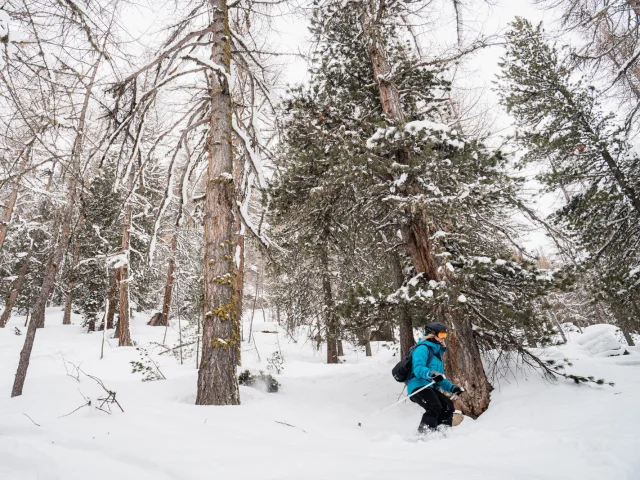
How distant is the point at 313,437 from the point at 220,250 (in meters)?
2.66

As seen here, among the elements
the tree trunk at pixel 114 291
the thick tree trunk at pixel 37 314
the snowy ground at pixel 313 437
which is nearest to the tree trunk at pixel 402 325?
the snowy ground at pixel 313 437

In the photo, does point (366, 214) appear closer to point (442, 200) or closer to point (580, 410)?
point (442, 200)

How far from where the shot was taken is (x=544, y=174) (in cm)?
890

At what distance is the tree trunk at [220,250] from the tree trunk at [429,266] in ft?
9.02

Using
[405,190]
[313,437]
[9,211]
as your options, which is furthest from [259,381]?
[9,211]

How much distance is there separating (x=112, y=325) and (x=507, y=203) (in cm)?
2106

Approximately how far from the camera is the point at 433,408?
4.36 m

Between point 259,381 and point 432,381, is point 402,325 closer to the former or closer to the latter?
point 432,381

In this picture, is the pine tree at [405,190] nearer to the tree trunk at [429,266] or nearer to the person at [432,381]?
the tree trunk at [429,266]

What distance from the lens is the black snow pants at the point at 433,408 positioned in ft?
14.2

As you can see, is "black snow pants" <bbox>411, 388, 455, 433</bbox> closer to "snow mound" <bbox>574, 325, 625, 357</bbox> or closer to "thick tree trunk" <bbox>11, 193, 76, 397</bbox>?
"thick tree trunk" <bbox>11, 193, 76, 397</bbox>

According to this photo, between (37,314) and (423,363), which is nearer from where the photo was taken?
(423,363)

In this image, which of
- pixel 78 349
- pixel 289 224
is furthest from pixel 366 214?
pixel 78 349

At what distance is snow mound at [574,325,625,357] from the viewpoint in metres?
11.6
